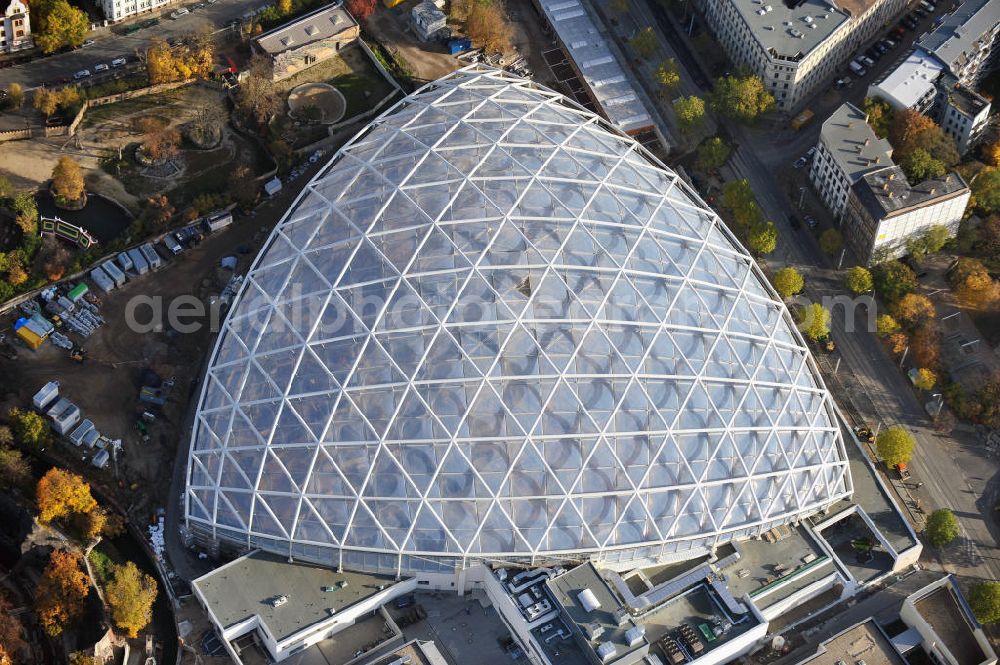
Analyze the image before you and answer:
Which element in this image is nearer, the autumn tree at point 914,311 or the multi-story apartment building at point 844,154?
the autumn tree at point 914,311

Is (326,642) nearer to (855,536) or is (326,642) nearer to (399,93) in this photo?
→ (855,536)

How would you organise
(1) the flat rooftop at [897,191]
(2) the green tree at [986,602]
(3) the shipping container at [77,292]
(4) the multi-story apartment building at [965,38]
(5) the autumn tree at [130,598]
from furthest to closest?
(4) the multi-story apartment building at [965,38] → (1) the flat rooftop at [897,191] → (3) the shipping container at [77,292] → (2) the green tree at [986,602] → (5) the autumn tree at [130,598]

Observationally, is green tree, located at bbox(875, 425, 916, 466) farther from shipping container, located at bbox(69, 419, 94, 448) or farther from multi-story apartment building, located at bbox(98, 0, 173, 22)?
multi-story apartment building, located at bbox(98, 0, 173, 22)

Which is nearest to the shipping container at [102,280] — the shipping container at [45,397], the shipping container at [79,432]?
the shipping container at [45,397]

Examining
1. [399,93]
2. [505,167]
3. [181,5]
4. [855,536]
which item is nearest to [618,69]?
[399,93]

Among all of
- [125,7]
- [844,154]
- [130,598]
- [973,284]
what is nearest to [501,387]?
[130,598]

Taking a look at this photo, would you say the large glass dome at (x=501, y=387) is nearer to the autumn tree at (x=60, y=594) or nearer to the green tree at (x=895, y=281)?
the autumn tree at (x=60, y=594)

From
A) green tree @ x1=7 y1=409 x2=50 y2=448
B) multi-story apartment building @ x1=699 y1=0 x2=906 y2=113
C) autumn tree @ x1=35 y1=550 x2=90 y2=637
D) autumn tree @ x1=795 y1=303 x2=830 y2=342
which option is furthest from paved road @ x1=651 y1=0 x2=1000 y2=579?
green tree @ x1=7 y1=409 x2=50 y2=448

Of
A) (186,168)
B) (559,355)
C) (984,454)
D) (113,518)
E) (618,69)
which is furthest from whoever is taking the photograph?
(618,69)

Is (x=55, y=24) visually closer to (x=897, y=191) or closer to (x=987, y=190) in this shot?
(x=897, y=191)
